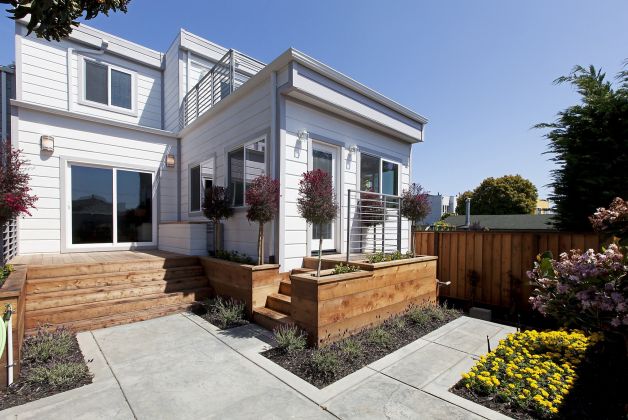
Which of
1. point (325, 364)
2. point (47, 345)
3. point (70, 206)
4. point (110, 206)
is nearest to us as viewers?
point (325, 364)

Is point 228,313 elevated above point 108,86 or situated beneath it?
situated beneath

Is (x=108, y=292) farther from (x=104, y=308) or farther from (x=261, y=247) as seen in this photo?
(x=261, y=247)

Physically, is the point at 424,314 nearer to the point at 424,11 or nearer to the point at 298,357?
the point at 298,357

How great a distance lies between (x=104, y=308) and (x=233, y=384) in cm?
276

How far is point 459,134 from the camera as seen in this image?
33.1ft

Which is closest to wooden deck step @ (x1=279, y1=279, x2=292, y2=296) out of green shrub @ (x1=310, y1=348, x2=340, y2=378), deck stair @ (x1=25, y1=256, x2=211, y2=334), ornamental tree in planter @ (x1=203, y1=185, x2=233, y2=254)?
deck stair @ (x1=25, y1=256, x2=211, y2=334)

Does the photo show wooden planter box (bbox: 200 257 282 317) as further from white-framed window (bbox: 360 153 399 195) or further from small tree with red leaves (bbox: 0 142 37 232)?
white-framed window (bbox: 360 153 399 195)

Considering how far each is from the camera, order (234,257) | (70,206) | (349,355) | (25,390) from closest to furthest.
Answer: (25,390) < (349,355) < (234,257) < (70,206)

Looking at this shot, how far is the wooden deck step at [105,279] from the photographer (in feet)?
14.3

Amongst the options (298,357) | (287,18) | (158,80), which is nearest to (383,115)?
(287,18)

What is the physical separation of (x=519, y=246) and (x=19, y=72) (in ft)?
37.8

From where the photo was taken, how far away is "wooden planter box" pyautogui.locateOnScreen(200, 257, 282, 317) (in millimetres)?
4551

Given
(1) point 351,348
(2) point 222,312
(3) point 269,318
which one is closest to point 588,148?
(1) point 351,348

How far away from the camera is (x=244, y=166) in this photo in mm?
5777
